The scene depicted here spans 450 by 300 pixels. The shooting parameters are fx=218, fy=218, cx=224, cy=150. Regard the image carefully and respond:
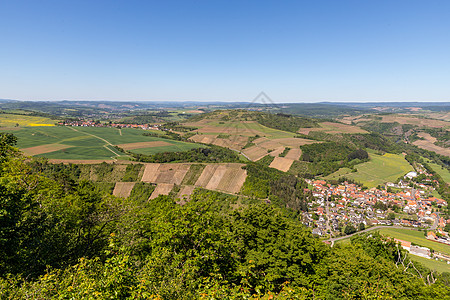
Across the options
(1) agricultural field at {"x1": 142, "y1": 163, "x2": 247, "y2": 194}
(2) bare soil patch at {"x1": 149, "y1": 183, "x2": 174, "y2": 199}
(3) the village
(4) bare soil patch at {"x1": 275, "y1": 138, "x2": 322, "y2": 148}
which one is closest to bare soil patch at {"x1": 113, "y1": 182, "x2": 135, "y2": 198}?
(1) agricultural field at {"x1": 142, "y1": 163, "x2": 247, "y2": 194}

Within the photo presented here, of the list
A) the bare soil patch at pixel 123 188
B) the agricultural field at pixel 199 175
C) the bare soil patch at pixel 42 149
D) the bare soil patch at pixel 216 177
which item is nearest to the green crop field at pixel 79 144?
the bare soil patch at pixel 42 149

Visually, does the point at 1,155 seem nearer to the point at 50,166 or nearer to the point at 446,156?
the point at 50,166

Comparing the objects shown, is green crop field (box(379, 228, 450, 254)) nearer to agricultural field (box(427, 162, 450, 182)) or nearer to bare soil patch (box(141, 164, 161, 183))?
agricultural field (box(427, 162, 450, 182))

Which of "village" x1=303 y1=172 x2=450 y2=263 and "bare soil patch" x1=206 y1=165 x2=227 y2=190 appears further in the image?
"bare soil patch" x1=206 y1=165 x2=227 y2=190

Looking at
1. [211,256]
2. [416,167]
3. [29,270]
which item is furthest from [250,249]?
[416,167]

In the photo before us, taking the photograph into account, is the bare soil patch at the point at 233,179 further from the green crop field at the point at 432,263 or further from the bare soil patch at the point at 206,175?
the green crop field at the point at 432,263

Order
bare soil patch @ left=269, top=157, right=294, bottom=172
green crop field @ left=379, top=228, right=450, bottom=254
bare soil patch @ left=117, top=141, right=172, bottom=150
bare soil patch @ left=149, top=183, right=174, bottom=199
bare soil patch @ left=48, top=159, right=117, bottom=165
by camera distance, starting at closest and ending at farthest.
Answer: green crop field @ left=379, top=228, right=450, bottom=254
bare soil patch @ left=149, top=183, right=174, bottom=199
bare soil patch @ left=48, top=159, right=117, bottom=165
bare soil patch @ left=117, top=141, right=172, bottom=150
bare soil patch @ left=269, top=157, right=294, bottom=172
